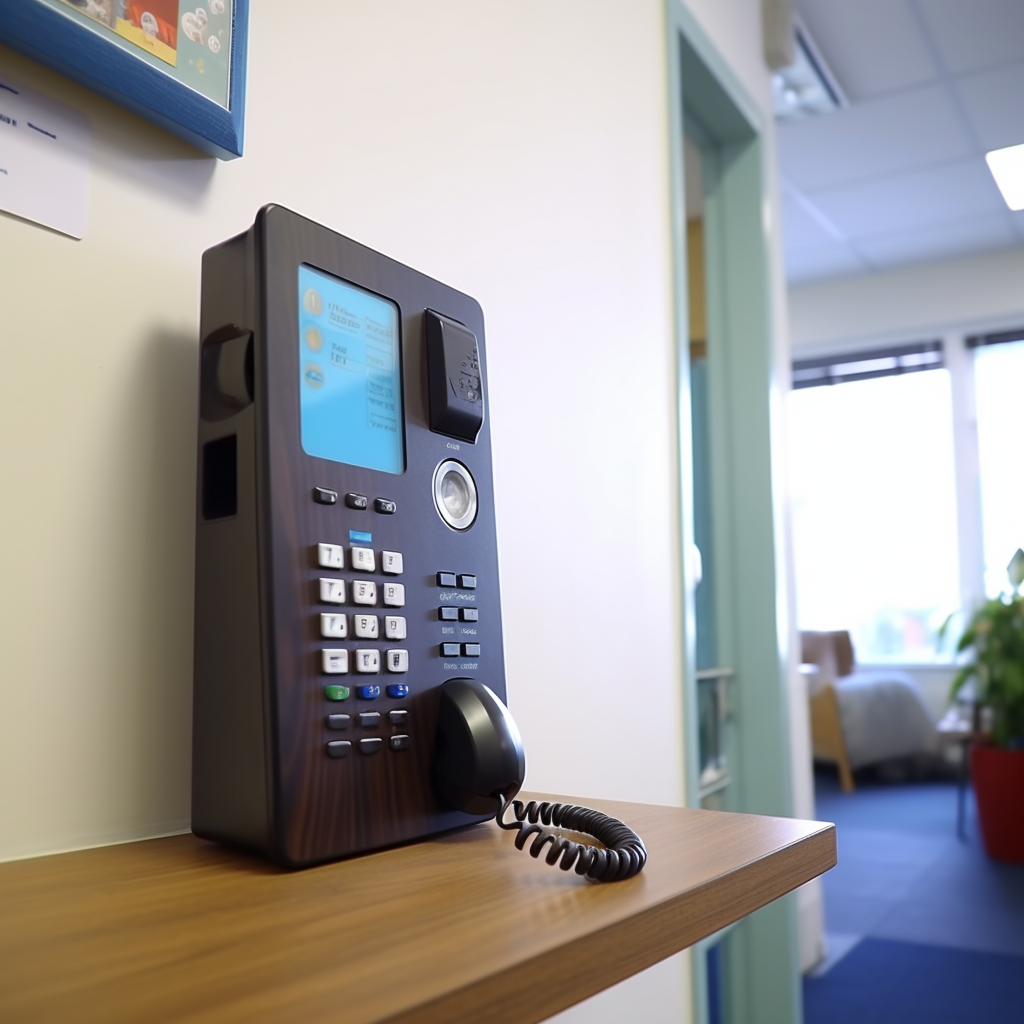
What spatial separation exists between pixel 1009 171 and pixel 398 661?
4.40 metres

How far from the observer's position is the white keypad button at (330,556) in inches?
20.6

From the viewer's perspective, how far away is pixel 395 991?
314 millimetres

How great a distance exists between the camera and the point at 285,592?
1.67 ft

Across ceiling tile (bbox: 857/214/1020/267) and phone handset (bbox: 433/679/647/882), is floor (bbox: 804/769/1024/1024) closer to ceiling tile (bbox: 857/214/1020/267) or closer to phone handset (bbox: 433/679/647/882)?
phone handset (bbox: 433/679/647/882)

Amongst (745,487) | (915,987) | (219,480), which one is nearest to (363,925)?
(219,480)

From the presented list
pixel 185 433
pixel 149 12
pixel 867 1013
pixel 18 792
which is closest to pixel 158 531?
pixel 185 433

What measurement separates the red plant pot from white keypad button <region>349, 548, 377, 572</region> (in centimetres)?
383

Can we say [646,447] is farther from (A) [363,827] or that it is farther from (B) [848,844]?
(B) [848,844]

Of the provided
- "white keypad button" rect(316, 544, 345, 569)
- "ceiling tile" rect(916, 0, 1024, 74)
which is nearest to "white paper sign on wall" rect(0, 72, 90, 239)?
"white keypad button" rect(316, 544, 345, 569)

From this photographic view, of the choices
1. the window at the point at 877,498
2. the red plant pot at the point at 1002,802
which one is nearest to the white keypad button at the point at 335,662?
the red plant pot at the point at 1002,802

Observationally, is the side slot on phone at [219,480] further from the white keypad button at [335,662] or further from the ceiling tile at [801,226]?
the ceiling tile at [801,226]

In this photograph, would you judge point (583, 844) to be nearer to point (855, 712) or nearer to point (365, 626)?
point (365, 626)

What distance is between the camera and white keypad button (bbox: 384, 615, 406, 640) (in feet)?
1.83

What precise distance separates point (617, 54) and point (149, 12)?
97 centimetres
